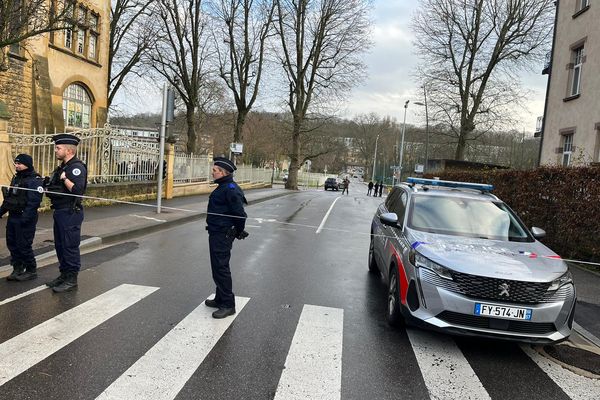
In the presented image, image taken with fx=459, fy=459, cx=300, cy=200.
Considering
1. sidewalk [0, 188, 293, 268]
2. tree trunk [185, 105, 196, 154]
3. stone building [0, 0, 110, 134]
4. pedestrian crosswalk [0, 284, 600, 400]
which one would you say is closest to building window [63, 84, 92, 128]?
stone building [0, 0, 110, 134]

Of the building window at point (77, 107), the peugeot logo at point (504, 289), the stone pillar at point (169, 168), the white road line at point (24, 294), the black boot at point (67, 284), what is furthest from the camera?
the building window at point (77, 107)

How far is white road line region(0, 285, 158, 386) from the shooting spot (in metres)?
3.84

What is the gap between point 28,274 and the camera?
20.7ft

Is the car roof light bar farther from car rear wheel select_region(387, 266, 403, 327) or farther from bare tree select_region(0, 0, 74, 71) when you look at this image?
bare tree select_region(0, 0, 74, 71)

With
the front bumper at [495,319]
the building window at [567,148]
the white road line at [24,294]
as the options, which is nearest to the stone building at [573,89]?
the building window at [567,148]

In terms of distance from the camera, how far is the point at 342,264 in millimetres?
8633

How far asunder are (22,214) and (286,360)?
4260 mm

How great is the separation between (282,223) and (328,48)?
2903 cm

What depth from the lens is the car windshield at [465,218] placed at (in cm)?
570

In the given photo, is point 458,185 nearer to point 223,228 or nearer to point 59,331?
point 223,228

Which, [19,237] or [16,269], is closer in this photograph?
[19,237]

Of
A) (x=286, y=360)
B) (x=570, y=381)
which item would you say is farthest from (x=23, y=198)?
(x=570, y=381)

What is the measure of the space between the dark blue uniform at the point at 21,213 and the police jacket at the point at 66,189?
443 mm

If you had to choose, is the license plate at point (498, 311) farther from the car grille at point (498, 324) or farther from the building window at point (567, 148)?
the building window at point (567, 148)
